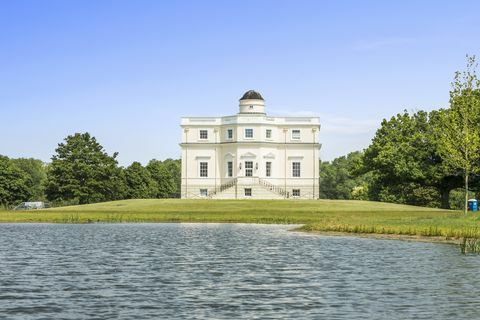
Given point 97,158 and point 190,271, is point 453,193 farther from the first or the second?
point 190,271

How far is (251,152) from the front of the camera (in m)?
95.8

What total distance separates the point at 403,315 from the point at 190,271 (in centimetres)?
1065

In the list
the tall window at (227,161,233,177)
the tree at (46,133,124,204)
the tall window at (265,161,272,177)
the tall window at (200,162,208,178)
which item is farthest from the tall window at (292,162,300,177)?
the tree at (46,133,124,204)

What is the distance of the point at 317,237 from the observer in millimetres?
44531

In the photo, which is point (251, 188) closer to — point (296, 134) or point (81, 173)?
point (296, 134)

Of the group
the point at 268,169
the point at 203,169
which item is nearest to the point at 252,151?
the point at 268,169

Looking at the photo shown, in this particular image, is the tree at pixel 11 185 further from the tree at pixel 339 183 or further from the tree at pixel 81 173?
the tree at pixel 339 183

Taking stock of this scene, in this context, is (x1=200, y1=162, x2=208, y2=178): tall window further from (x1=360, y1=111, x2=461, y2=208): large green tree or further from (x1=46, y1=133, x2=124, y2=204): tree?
(x1=360, y1=111, x2=461, y2=208): large green tree

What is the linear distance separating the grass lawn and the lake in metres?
5.77

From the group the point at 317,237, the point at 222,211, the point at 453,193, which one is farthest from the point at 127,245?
the point at 453,193

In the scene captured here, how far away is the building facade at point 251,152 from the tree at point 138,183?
18.1 m

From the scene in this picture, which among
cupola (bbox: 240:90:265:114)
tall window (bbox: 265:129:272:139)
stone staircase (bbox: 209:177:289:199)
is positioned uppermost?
cupola (bbox: 240:90:265:114)

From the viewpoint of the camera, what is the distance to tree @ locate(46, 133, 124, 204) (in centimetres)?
9900

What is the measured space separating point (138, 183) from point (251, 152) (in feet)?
87.6
